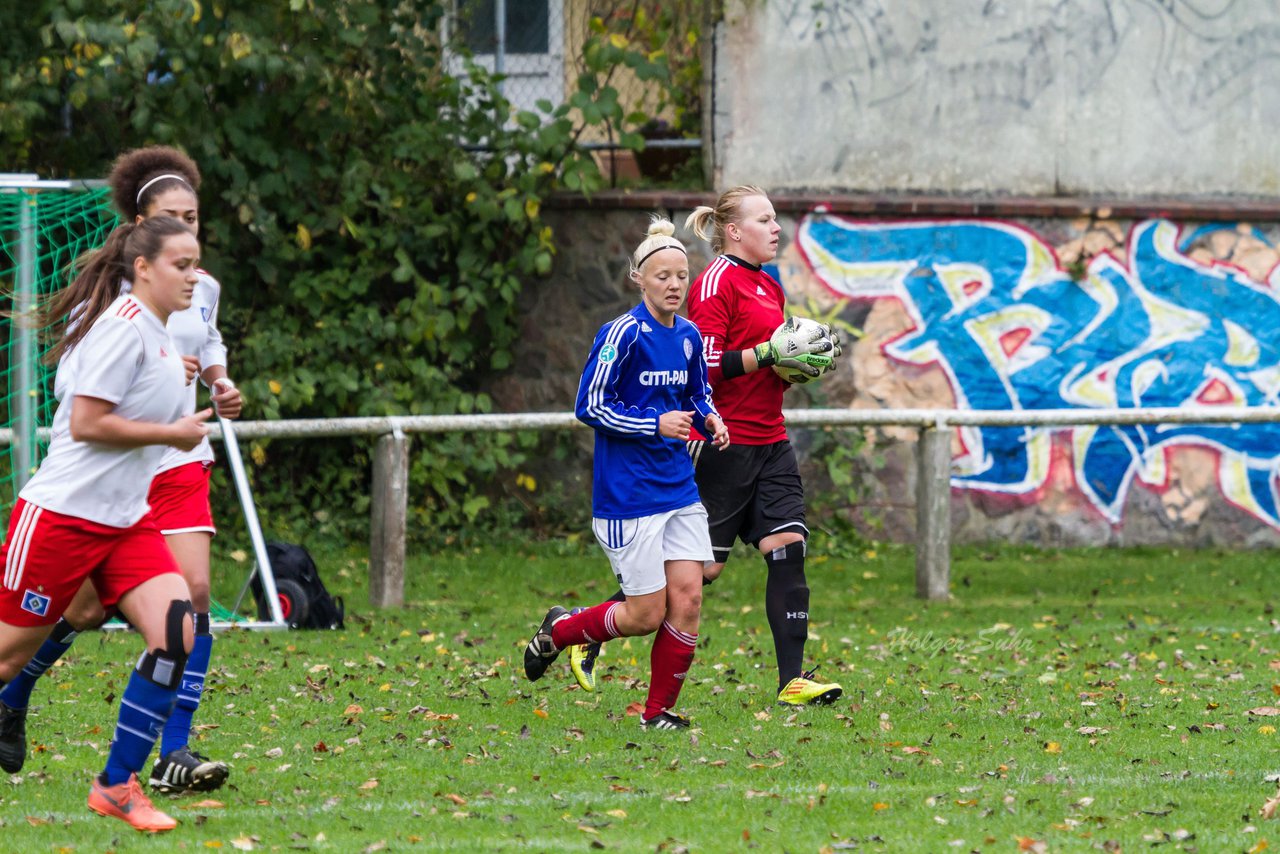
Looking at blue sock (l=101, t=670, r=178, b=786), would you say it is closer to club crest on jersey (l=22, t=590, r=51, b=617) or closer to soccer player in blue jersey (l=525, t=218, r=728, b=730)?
club crest on jersey (l=22, t=590, r=51, b=617)

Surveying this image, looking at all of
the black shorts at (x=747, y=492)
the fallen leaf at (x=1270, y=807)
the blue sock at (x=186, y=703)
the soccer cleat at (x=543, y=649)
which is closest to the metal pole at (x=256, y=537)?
the soccer cleat at (x=543, y=649)

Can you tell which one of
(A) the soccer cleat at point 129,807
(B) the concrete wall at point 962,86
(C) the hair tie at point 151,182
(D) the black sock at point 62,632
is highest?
(B) the concrete wall at point 962,86

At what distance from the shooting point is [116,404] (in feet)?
15.9

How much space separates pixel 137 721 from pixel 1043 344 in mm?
9179

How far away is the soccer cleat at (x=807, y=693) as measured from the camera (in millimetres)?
6957

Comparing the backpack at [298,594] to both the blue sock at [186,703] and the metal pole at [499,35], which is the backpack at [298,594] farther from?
the metal pole at [499,35]

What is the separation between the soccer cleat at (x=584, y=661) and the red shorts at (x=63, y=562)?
7.32 ft

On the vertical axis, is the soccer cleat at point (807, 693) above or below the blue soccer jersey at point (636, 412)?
below

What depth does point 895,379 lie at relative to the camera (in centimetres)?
1295

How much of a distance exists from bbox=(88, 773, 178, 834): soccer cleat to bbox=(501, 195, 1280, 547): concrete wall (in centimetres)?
830

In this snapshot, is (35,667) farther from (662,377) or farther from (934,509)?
(934,509)

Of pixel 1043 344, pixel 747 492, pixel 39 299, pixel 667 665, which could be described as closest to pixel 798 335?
pixel 747 492

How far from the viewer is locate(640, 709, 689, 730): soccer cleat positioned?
6570 millimetres

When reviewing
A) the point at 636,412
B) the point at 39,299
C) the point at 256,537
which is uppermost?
the point at 39,299
